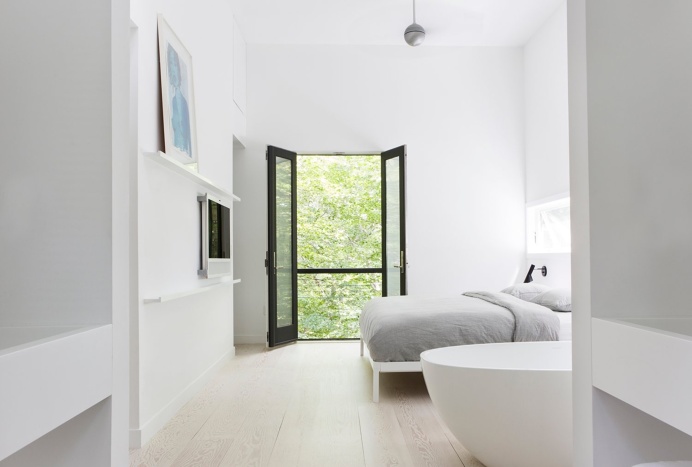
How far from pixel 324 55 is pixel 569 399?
469 cm

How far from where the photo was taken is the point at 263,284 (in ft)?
17.8

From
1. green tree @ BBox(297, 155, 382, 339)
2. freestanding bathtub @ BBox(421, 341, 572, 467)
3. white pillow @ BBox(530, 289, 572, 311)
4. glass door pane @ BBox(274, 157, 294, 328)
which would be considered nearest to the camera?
freestanding bathtub @ BBox(421, 341, 572, 467)

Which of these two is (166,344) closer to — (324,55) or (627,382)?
(627,382)

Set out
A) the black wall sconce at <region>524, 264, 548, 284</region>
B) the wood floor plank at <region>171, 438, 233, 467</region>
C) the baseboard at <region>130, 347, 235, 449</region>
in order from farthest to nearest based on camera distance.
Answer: the black wall sconce at <region>524, 264, 548, 284</region>, the baseboard at <region>130, 347, 235, 449</region>, the wood floor plank at <region>171, 438, 233, 467</region>

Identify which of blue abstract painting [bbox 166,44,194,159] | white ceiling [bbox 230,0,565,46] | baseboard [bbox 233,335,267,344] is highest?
white ceiling [bbox 230,0,565,46]

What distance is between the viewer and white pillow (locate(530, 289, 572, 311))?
12.4 ft

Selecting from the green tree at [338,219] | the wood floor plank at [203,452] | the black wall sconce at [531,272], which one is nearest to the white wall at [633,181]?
the wood floor plank at [203,452]

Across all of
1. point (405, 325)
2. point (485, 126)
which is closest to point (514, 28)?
point (485, 126)

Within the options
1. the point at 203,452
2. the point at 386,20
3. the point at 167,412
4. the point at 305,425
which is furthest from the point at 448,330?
the point at 386,20

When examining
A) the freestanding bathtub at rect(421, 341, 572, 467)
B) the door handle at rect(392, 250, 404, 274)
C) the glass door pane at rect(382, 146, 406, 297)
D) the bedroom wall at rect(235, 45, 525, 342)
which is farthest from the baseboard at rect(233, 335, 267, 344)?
the freestanding bathtub at rect(421, 341, 572, 467)

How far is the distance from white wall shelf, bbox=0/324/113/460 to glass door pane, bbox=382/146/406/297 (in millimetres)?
4370

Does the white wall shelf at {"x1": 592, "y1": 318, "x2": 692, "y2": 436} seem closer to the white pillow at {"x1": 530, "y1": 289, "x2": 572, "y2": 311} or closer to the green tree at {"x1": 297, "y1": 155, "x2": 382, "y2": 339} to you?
the white pillow at {"x1": 530, "y1": 289, "x2": 572, "y2": 311}

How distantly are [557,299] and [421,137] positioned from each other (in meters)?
2.49

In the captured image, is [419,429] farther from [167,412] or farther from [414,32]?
[414,32]
